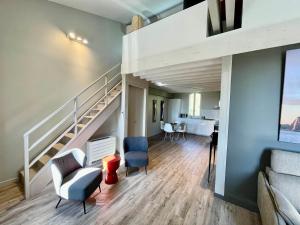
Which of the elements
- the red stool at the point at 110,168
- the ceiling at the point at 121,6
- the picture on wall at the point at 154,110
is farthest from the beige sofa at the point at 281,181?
the picture on wall at the point at 154,110

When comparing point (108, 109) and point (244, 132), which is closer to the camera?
point (244, 132)

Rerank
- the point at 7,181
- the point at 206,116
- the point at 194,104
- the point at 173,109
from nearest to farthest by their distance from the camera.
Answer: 1. the point at 7,181
2. the point at 206,116
3. the point at 194,104
4. the point at 173,109

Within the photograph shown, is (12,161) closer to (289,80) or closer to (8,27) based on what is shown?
(8,27)

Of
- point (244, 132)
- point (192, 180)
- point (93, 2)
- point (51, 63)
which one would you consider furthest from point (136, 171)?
point (93, 2)

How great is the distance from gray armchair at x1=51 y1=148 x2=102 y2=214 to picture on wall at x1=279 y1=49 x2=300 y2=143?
2742 mm

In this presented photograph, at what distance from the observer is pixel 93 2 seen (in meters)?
3.81

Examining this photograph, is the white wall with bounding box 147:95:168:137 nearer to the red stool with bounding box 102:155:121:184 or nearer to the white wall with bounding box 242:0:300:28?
the red stool with bounding box 102:155:121:184

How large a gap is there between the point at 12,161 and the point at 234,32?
452 cm

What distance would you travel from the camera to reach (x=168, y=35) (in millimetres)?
3021

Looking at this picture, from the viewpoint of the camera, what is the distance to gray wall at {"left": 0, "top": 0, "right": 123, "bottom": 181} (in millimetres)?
2857

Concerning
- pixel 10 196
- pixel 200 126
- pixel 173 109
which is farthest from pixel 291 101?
pixel 173 109

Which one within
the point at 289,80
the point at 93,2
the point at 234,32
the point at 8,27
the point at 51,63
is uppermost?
the point at 93,2

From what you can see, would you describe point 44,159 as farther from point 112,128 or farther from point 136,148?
point 112,128

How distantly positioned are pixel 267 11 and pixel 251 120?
147cm
